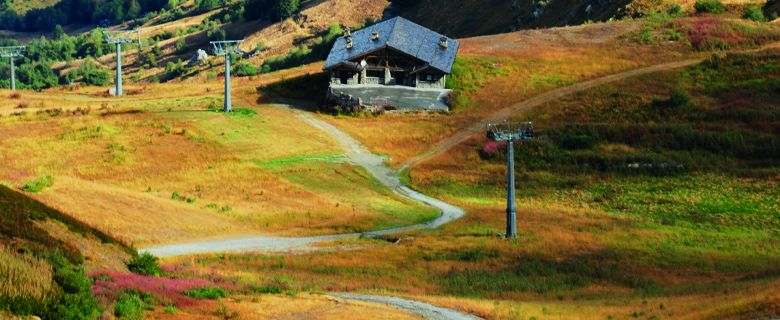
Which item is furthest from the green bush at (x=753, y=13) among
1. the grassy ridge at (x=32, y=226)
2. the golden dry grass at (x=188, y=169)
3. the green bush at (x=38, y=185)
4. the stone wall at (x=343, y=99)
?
the grassy ridge at (x=32, y=226)

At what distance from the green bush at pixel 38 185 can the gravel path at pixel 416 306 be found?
2512 centimetres

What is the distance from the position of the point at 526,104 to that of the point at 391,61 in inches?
652

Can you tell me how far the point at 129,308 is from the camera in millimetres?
26328

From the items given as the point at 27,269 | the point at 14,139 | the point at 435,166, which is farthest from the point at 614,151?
the point at 27,269

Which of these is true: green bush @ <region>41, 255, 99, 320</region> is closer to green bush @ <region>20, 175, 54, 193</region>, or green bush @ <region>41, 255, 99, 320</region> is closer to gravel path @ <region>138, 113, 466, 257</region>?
gravel path @ <region>138, 113, 466, 257</region>

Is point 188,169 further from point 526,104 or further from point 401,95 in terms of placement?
point 526,104

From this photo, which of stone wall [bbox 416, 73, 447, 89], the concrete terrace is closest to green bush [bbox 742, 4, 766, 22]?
stone wall [bbox 416, 73, 447, 89]

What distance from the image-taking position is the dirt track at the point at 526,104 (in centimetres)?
8094

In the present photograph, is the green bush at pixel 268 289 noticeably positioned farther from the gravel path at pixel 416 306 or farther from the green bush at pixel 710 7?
the green bush at pixel 710 7

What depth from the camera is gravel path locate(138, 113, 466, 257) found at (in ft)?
154

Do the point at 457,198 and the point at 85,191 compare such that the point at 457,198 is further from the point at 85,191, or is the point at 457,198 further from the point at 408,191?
the point at 85,191

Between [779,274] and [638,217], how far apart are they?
20367 mm

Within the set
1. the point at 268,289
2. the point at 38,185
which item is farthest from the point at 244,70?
the point at 268,289

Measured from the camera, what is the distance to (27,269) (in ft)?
88.2
